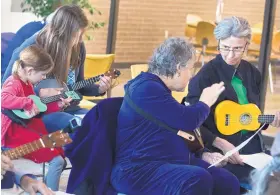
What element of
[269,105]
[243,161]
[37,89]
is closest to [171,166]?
[243,161]

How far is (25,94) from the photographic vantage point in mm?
3783

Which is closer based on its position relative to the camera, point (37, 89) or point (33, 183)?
point (33, 183)

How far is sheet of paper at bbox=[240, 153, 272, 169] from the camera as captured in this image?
3.67 metres

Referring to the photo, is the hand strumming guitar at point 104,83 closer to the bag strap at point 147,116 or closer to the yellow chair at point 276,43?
the bag strap at point 147,116

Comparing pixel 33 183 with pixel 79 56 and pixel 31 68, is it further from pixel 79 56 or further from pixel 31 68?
pixel 79 56

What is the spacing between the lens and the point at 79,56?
178 inches

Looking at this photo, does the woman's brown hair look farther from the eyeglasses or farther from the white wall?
the white wall

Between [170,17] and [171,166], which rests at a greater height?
[170,17]

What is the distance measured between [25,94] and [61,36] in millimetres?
523

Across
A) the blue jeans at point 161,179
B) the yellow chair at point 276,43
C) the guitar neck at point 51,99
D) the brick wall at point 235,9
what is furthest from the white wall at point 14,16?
the blue jeans at point 161,179

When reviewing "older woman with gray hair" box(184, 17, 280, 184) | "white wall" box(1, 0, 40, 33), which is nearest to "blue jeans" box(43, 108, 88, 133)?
"older woman with gray hair" box(184, 17, 280, 184)

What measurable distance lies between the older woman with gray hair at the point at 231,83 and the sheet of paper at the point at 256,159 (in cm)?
5

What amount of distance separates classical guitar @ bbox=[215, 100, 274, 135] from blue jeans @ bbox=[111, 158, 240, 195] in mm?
616

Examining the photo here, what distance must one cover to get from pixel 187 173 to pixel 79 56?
1.64 meters
